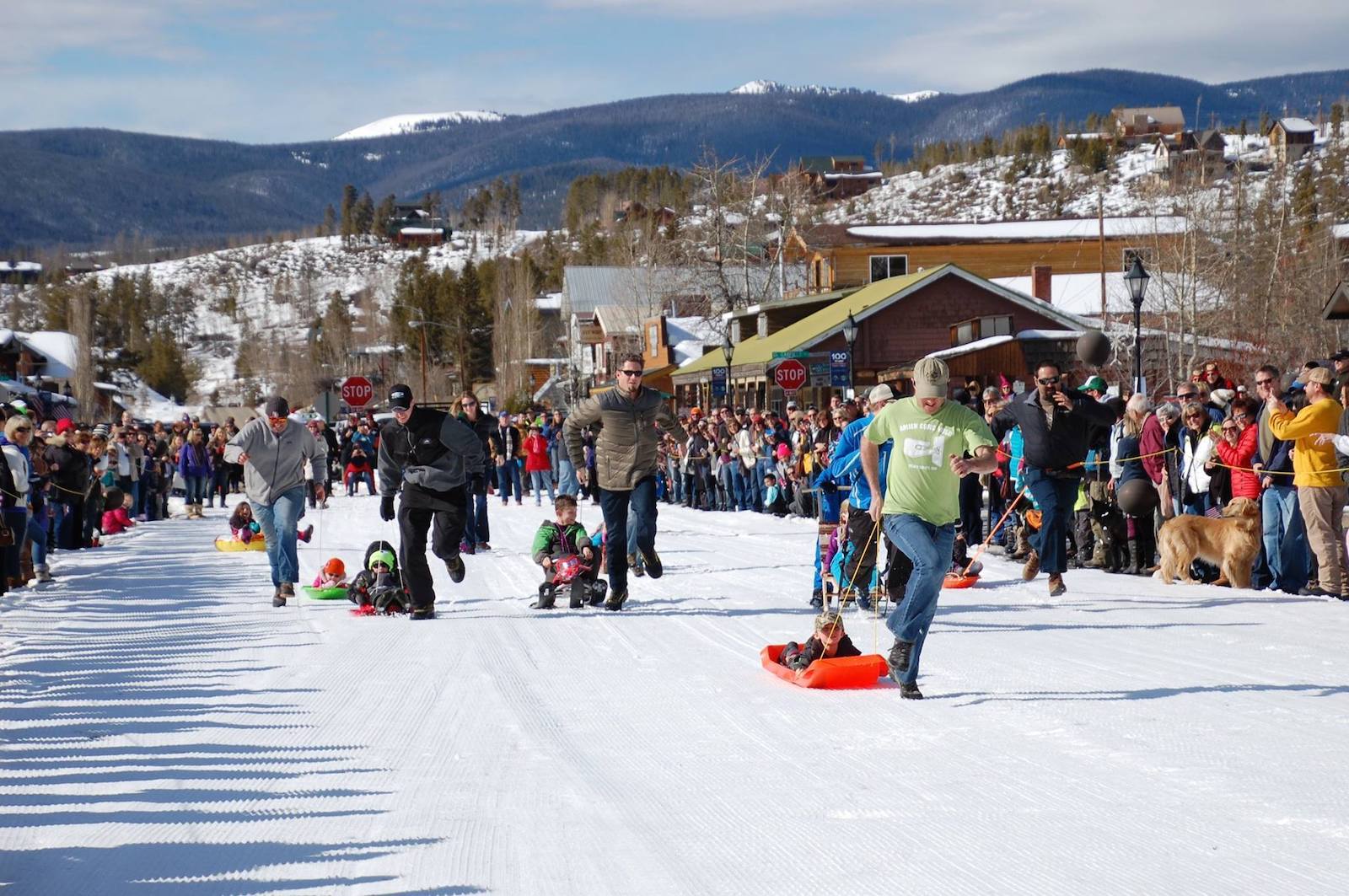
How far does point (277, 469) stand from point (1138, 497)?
826cm

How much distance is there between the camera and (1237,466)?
13242 mm

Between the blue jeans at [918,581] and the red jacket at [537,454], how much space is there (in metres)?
22.6

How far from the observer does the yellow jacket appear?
12.1 m

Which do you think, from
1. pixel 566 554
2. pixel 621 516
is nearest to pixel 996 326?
pixel 566 554

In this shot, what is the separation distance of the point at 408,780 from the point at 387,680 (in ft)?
9.44

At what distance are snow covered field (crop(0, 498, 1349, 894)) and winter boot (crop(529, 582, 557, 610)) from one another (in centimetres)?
35

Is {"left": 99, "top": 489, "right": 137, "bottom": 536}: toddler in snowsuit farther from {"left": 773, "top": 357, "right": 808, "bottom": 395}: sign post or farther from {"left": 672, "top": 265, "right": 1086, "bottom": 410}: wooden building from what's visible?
{"left": 672, "top": 265, "right": 1086, "bottom": 410}: wooden building

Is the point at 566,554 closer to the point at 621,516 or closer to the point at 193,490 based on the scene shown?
the point at 621,516

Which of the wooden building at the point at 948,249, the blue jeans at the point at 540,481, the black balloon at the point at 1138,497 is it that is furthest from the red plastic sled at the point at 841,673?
the wooden building at the point at 948,249

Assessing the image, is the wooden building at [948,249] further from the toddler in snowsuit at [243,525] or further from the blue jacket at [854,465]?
the blue jacket at [854,465]

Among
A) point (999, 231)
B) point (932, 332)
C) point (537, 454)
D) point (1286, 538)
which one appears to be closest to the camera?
point (1286, 538)

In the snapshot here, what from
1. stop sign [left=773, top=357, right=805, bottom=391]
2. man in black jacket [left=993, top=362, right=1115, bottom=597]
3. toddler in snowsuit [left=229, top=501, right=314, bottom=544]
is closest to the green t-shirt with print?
man in black jacket [left=993, top=362, right=1115, bottom=597]

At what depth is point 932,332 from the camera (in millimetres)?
48562

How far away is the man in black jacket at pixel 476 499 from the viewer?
18.3 metres
